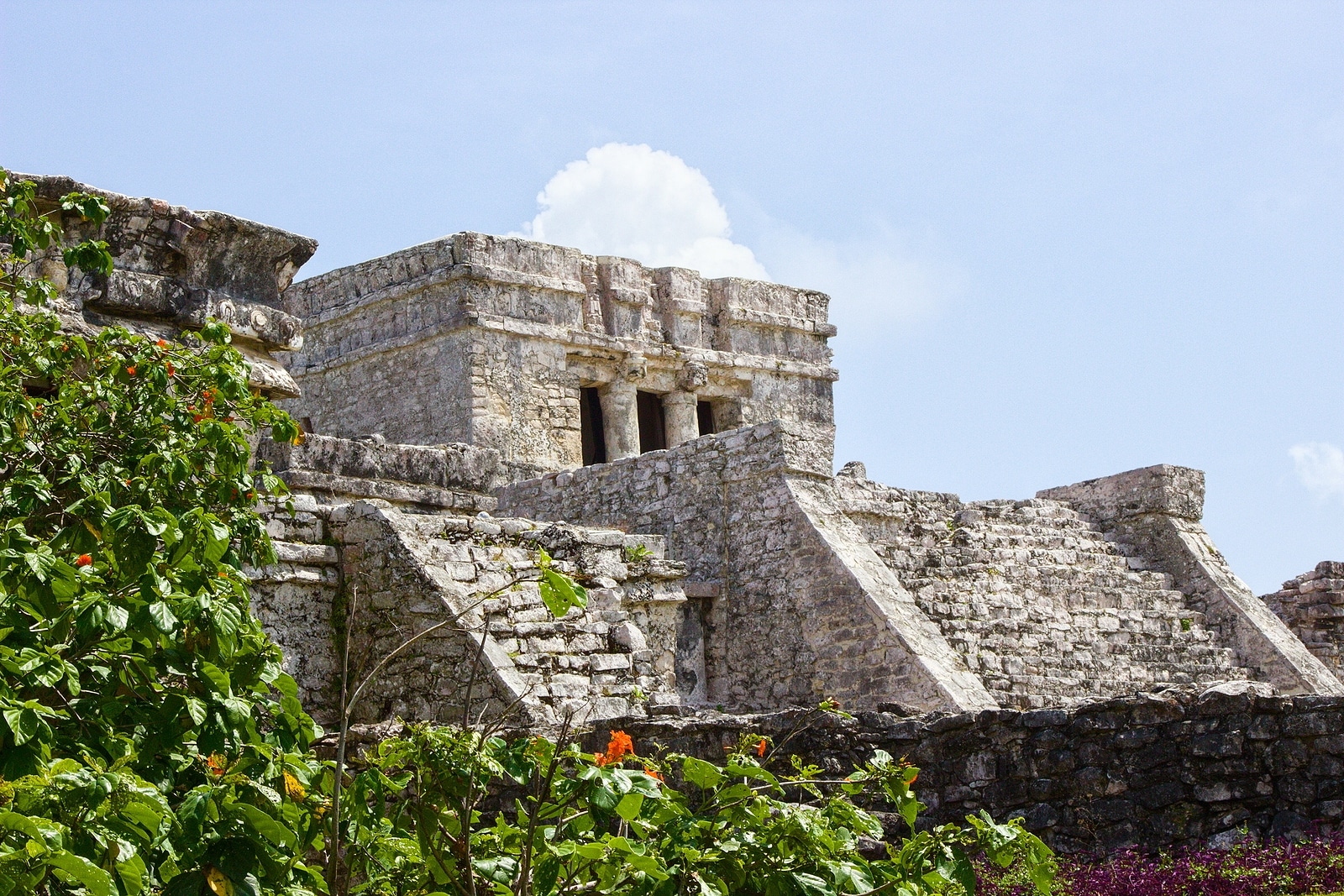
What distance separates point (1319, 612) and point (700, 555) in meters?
A: 7.28

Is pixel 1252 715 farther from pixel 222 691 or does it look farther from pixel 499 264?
pixel 499 264

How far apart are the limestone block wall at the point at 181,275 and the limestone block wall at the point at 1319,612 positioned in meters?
11.7

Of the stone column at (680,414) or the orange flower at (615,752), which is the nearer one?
the orange flower at (615,752)

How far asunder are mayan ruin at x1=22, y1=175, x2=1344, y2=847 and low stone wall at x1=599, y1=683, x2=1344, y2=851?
0.01 m

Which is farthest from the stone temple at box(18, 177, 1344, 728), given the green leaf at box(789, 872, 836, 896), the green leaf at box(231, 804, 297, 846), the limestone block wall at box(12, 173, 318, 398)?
the green leaf at box(789, 872, 836, 896)

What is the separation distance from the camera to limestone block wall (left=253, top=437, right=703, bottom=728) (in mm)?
8078

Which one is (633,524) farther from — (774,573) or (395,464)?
(395,464)

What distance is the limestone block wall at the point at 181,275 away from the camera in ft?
22.6

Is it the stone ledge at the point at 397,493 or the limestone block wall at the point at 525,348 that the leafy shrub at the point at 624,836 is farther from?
the limestone block wall at the point at 525,348

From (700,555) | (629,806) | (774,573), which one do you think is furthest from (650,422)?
(629,806)

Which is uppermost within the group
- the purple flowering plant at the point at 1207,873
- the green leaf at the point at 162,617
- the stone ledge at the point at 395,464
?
the stone ledge at the point at 395,464

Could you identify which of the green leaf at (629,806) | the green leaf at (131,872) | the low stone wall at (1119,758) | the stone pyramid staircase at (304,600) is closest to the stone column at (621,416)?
the stone pyramid staircase at (304,600)

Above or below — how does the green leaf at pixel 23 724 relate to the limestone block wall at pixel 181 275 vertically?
below

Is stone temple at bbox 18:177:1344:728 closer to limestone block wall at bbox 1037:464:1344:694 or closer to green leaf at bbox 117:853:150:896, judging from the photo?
limestone block wall at bbox 1037:464:1344:694
